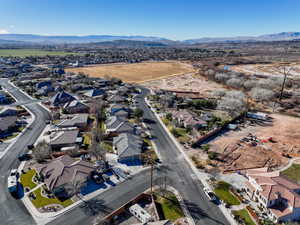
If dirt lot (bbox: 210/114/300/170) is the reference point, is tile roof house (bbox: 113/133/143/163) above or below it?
above

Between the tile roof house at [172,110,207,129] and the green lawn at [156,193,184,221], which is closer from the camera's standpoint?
the green lawn at [156,193,184,221]

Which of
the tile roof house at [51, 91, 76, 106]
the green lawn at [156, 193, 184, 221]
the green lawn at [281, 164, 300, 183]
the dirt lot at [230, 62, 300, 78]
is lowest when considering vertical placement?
the green lawn at [156, 193, 184, 221]

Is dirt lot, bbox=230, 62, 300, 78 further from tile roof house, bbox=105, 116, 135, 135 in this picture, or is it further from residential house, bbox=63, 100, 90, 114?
residential house, bbox=63, 100, 90, 114

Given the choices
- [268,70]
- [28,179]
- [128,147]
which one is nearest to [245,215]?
[128,147]

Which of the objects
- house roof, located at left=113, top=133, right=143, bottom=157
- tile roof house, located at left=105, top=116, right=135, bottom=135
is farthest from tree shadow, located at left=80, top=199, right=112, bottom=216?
tile roof house, located at left=105, top=116, right=135, bottom=135

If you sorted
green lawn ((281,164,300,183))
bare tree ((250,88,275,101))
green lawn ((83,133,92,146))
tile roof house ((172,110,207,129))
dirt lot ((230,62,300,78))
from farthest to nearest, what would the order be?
dirt lot ((230,62,300,78)), bare tree ((250,88,275,101)), tile roof house ((172,110,207,129)), green lawn ((83,133,92,146)), green lawn ((281,164,300,183))

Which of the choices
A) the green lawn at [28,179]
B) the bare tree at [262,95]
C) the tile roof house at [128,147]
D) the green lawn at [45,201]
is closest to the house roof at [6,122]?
the green lawn at [28,179]

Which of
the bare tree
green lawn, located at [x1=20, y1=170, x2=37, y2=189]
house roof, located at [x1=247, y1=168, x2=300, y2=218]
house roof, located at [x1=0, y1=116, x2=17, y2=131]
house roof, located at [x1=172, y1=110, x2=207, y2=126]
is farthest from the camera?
the bare tree
